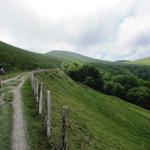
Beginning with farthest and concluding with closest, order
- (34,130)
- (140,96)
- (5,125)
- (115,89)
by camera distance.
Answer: (115,89)
(140,96)
(5,125)
(34,130)


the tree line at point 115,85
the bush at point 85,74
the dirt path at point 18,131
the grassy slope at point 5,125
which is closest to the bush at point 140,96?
the tree line at point 115,85

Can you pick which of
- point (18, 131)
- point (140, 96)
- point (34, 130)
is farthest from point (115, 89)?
point (18, 131)

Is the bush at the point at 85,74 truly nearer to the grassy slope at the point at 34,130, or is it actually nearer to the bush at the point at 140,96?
the bush at the point at 140,96

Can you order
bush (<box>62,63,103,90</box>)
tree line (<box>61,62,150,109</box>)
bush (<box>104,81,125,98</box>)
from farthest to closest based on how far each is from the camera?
bush (<box>62,63,103,90</box>) → bush (<box>104,81,125,98</box>) → tree line (<box>61,62,150,109</box>)

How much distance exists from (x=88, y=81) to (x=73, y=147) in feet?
402

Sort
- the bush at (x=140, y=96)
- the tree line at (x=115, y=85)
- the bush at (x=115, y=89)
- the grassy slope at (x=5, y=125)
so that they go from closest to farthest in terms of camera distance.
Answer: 1. the grassy slope at (x=5, y=125)
2. the bush at (x=140, y=96)
3. the tree line at (x=115, y=85)
4. the bush at (x=115, y=89)

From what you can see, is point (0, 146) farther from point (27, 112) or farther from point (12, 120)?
point (27, 112)

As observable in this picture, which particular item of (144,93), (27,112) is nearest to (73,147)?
(27,112)

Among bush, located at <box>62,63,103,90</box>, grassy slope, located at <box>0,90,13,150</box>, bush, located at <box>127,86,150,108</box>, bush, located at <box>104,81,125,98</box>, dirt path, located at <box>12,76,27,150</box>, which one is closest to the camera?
dirt path, located at <box>12,76,27,150</box>

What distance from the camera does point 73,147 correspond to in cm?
1939

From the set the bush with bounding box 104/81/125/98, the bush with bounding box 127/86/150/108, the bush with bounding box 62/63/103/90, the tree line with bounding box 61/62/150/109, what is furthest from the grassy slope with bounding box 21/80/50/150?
the bush with bounding box 62/63/103/90

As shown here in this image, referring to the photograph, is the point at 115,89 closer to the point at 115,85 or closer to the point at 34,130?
the point at 115,85

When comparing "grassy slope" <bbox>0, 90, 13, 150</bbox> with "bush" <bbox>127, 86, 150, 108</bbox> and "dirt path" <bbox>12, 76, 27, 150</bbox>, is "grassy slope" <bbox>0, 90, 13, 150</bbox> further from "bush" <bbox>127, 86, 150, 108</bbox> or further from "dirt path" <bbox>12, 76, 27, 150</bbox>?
"bush" <bbox>127, 86, 150, 108</bbox>

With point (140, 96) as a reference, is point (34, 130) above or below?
above
